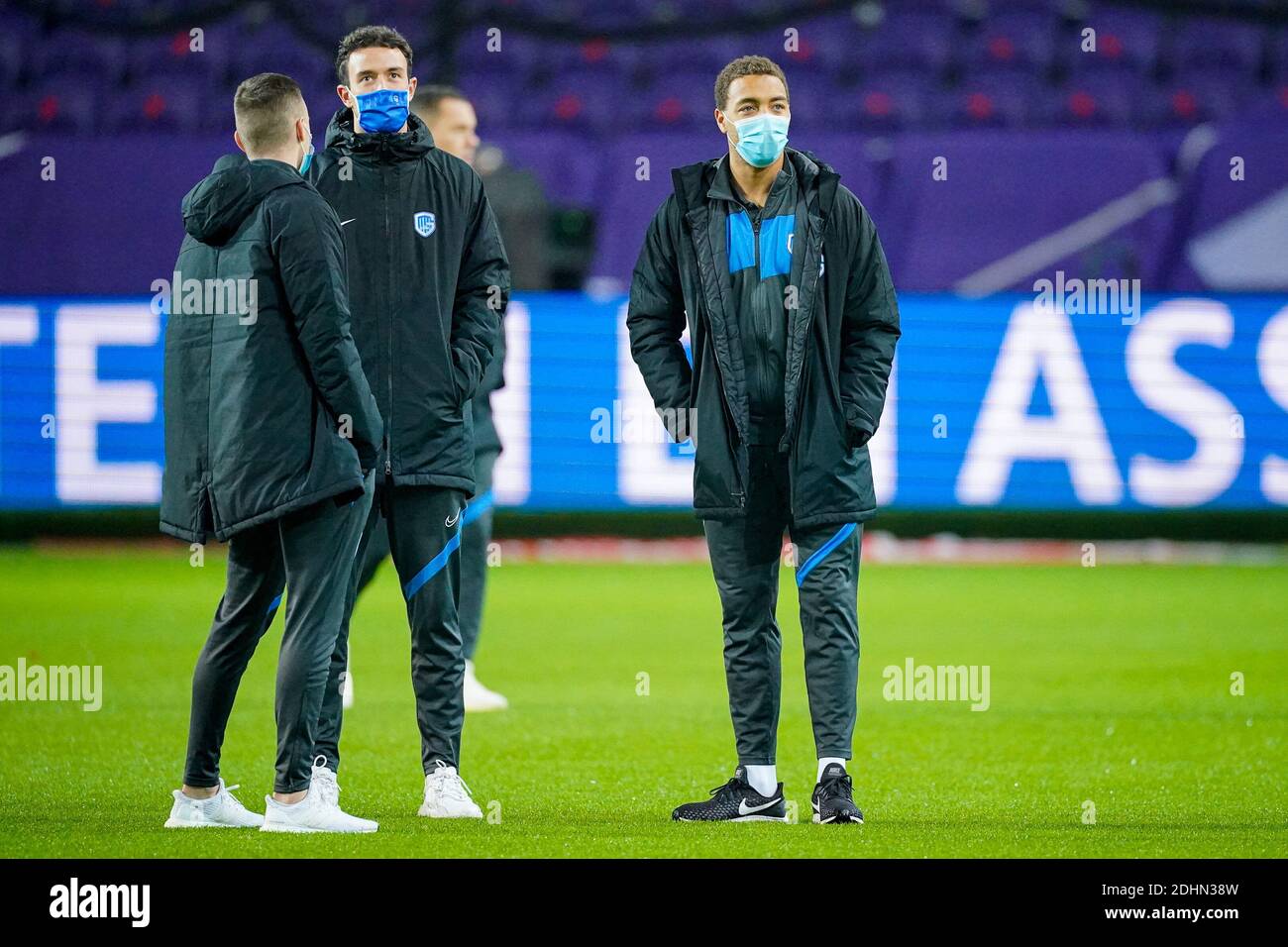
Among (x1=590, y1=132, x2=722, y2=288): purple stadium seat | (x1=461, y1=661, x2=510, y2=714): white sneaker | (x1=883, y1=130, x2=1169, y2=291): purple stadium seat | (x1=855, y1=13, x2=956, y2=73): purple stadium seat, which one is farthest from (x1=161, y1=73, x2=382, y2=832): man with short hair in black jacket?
(x1=855, y1=13, x2=956, y2=73): purple stadium seat

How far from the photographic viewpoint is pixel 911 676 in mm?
8688

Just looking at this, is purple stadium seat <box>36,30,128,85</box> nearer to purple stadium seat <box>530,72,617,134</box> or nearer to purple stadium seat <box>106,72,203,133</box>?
purple stadium seat <box>106,72,203,133</box>

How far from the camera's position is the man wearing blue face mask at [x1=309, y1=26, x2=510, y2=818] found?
5613 mm

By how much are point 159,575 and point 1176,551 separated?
266 inches

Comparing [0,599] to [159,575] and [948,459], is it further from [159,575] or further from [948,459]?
[948,459]

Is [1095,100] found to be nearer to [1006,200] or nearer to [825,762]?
[1006,200]

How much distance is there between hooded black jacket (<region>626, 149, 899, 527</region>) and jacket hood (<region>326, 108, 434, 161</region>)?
2.35 feet

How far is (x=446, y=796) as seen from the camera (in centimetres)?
559

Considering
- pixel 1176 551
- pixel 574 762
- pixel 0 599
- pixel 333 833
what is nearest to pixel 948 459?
pixel 1176 551

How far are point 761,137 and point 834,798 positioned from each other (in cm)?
188

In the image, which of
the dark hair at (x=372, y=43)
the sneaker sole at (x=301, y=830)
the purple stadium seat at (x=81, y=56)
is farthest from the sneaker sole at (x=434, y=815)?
the purple stadium seat at (x=81, y=56)

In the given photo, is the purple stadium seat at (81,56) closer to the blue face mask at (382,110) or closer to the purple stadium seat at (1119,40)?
the purple stadium seat at (1119,40)

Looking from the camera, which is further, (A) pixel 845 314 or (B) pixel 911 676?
(B) pixel 911 676

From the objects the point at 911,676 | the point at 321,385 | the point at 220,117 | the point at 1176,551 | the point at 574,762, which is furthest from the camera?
the point at 220,117
